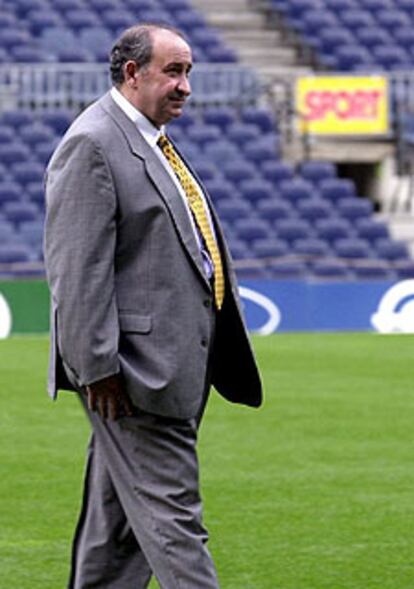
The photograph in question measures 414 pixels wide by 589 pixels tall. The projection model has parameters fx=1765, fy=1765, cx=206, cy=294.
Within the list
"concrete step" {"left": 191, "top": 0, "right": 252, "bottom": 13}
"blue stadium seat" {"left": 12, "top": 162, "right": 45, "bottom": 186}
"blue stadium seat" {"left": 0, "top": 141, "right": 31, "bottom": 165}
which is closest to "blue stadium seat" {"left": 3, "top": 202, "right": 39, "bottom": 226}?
"blue stadium seat" {"left": 12, "top": 162, "right": 45, "bottom": 186}

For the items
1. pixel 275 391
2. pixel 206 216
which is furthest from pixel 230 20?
pixel 206 216

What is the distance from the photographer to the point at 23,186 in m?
24.3

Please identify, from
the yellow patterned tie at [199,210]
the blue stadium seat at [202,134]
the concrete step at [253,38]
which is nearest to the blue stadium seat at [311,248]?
the blue stadium seat at [202,134]

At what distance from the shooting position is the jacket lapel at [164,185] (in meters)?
5.09

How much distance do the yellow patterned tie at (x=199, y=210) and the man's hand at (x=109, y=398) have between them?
0.44 m

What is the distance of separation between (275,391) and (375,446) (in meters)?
3.36

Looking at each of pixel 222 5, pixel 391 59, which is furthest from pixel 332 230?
pixel 222 5

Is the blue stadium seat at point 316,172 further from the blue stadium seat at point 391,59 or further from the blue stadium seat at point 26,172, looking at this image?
the blue stadium seat at point 26,172

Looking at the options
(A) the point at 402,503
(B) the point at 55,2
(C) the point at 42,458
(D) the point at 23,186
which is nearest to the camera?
(A) the point at 402,503

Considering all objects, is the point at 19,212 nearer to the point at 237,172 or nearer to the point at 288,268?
the point at 288,268

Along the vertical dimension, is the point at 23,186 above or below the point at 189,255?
below

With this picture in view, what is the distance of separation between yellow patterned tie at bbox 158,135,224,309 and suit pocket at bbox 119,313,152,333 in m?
0.29

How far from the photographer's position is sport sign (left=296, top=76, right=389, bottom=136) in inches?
989

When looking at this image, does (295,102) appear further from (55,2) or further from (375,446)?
(375,446)
